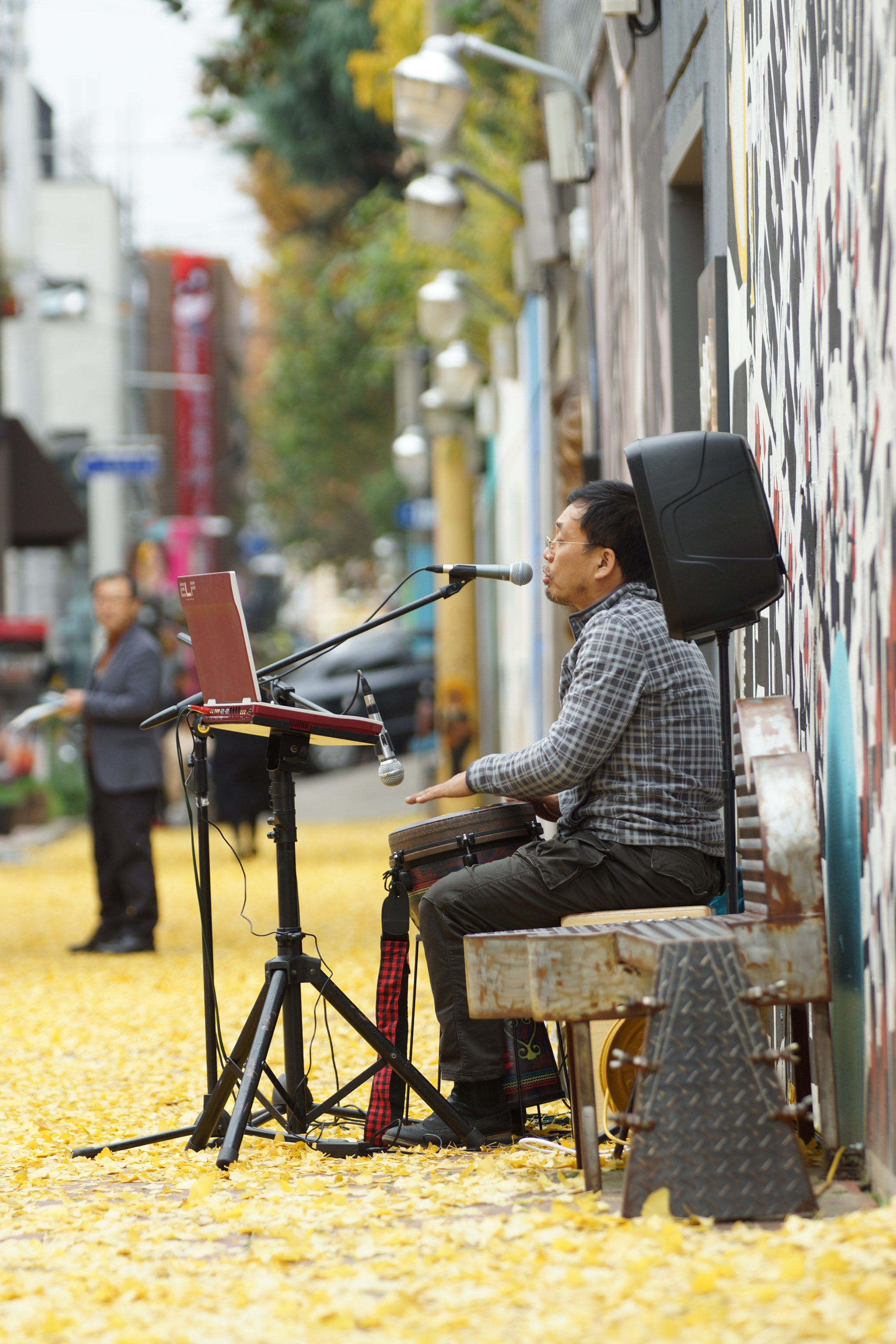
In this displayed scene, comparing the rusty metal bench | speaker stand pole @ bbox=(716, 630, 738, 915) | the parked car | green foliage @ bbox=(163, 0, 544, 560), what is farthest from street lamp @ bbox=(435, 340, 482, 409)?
the rusty metal bench

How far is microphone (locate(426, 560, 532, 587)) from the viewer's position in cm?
442

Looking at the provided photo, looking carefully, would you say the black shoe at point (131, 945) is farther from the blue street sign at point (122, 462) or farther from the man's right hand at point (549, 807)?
the blue street sign at point (122, 462)

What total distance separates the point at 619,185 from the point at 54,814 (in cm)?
1239

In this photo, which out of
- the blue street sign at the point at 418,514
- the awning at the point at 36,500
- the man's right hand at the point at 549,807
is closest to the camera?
the man's right hand at the point at 549,807

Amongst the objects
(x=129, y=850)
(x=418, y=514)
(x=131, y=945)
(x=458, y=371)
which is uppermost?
(x=458, y=371)

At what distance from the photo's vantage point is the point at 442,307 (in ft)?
51.5

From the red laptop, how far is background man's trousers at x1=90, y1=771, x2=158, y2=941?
511cm

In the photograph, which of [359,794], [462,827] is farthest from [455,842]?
[359,794]

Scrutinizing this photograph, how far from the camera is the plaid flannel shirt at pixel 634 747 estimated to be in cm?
444

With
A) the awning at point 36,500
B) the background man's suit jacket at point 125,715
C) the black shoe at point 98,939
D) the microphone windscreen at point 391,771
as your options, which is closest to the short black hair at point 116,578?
the background man's suit jacket at point 125,715

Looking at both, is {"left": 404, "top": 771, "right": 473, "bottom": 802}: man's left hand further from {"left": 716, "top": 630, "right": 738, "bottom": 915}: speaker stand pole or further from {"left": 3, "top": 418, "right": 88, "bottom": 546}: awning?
{"left": 3, "top": 418, "right": 88, "bottom": 546}: awning

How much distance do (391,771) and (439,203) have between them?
10.0 metres

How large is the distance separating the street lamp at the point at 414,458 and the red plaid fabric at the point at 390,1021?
59.8 feet

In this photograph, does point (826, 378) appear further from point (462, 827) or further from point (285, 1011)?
point (285, 1011)
